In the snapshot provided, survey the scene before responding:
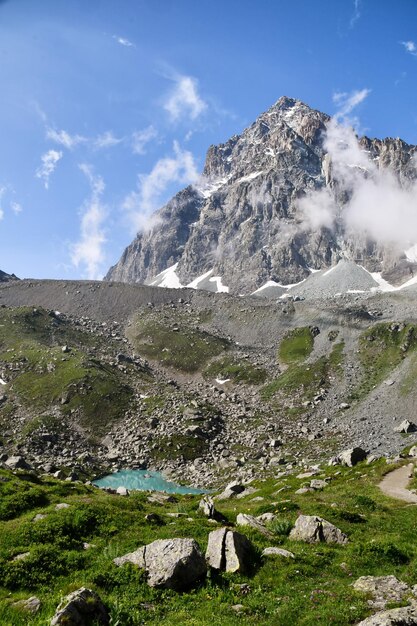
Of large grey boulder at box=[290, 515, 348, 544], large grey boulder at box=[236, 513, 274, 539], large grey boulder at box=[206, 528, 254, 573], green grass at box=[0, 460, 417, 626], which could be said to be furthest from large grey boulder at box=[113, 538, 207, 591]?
large grey boulder at box=[290, 515, 348, 544]

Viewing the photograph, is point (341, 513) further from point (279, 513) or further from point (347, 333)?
point (347, 333)

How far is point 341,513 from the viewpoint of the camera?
2850cm

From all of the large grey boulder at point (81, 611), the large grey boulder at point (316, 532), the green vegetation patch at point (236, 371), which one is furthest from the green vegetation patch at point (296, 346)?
the large grey boulder at point (81, 611)

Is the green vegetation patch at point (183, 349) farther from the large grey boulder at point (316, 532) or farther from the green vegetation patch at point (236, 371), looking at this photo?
the large grey boulder at point (316, 532)

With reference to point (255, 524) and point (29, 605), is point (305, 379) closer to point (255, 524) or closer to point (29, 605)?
point (255, 524)

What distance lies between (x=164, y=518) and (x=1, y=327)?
172 m

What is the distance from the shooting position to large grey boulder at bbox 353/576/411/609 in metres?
15.8

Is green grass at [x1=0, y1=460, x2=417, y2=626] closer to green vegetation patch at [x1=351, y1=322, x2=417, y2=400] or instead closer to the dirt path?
the dirt path

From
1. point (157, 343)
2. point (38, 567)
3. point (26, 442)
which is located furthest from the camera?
point (157, 343)

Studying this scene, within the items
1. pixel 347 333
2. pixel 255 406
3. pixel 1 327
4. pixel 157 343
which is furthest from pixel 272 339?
pixel 1 327

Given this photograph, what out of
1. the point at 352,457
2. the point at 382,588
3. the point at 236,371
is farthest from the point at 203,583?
the point at 236,371

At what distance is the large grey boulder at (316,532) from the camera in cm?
2325

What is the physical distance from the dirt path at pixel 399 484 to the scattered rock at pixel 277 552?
22.6m

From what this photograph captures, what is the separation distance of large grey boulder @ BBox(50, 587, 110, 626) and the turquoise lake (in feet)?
253
